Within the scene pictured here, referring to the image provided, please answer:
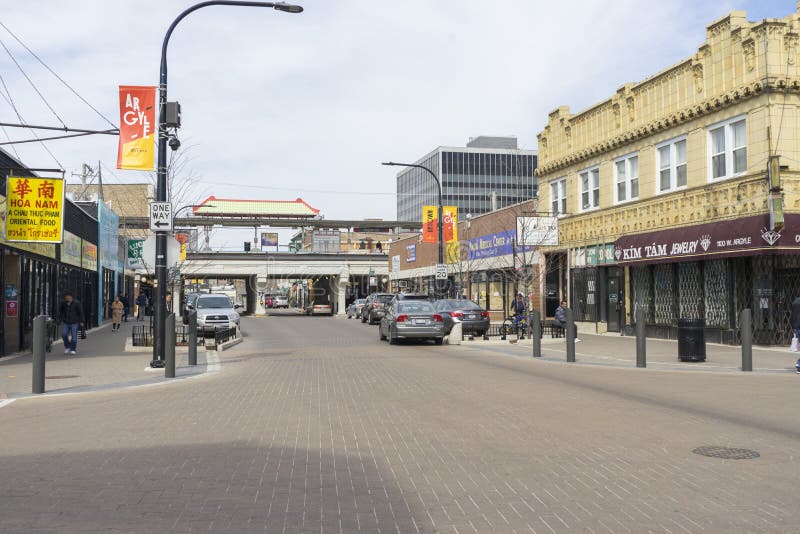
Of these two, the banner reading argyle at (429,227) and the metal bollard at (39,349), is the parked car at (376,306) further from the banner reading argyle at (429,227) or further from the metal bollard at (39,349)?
the metal bollard at (39,349)

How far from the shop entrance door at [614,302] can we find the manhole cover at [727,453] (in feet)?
71.8

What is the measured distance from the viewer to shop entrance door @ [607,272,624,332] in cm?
2923

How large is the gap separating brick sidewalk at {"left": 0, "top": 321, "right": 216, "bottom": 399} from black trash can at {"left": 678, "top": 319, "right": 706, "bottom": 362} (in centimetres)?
1067

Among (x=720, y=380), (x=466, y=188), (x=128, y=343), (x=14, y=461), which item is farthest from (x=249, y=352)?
(x=466, y=188)

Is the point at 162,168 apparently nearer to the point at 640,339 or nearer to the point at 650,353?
the point at 640,339

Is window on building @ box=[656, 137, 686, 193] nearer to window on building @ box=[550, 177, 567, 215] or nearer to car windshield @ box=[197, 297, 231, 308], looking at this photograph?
window on building @ box=[550, 177, 567, 215]

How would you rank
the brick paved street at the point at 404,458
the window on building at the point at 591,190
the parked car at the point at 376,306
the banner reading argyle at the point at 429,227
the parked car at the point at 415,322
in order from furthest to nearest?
the banner reading argyle at the point at 429,227, the parked car at the point at 376,306, the window on building at the point at 591,190, the parked car at the point at 415,322, the brick paved street at the point at 404,458

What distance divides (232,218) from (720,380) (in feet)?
214

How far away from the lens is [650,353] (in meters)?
20.4

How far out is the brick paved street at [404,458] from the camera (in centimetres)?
550

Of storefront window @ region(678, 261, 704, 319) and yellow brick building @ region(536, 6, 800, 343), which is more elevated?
yellow brick building @ region(536, 6, 800, 343)

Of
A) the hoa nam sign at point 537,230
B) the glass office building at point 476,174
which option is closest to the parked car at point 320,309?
the hoa nam sign at point 537,230

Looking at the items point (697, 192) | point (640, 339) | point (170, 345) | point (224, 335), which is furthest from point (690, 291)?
point (170, 345)

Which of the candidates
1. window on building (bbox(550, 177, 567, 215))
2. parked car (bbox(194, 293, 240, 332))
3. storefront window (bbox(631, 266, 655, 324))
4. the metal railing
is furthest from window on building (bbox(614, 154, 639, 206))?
parked car (bbox(194, 293, 240, 332))
